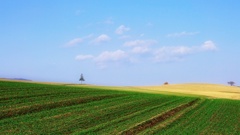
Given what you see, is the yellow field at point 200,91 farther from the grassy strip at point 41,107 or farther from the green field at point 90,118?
the green field at point 90,118

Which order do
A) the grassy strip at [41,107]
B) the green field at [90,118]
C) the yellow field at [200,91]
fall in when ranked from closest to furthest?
the green field at [90,118] → the grassy strip at [41,107] → the yellow field at [200,91]

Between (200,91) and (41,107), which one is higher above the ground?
(200,91)

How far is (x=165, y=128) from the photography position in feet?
84.0

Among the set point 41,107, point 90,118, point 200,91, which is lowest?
point 90,118

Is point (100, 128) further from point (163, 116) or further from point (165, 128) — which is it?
point (163, 116)

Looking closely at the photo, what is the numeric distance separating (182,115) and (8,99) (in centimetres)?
1602

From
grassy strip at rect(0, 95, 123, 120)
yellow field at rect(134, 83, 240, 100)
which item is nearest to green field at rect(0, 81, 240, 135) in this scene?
grassy strip at rect(0, 95, 123, 120)

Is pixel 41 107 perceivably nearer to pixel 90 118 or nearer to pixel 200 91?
pixel 90 118

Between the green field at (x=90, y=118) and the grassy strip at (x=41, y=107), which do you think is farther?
the grassy strip at (x=41, y=107)

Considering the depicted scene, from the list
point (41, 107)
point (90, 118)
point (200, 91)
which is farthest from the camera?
point (200, 91)

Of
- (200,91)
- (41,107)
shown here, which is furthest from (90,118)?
(200,91)

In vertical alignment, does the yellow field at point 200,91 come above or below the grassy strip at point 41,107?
above

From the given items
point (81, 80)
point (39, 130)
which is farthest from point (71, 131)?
point (81, 80)

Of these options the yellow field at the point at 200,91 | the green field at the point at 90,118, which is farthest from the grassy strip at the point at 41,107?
the yellow field at the point at 200,91
